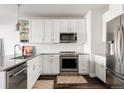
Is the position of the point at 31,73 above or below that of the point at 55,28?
below

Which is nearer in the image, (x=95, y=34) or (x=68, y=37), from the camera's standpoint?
(x=95, y=34)

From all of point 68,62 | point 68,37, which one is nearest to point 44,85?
point 68,62

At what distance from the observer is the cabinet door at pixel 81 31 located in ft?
21.4

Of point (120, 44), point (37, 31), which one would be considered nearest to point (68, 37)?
point (37, 31)

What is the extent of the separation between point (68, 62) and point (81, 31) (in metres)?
1.33

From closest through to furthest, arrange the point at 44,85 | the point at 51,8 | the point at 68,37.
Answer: the point at 44,85 < the point at 51,8 < the point at 68,37

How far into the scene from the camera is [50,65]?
20.4 ft

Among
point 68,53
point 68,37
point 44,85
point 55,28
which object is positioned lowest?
point 44,85

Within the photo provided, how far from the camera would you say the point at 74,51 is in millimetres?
6918

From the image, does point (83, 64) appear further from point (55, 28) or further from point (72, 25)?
point (55, 28)

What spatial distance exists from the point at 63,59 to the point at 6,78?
421cm

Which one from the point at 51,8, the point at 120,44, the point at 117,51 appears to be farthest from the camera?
the point at 51,8
